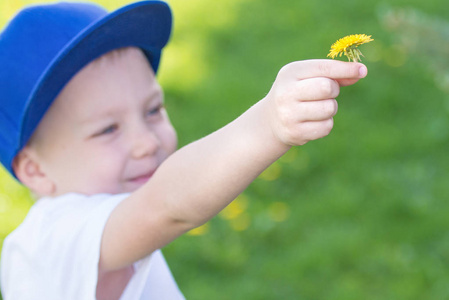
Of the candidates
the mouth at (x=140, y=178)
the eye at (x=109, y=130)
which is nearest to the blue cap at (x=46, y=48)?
the eye at (x=109, y=130)

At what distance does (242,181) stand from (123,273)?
0.54 m

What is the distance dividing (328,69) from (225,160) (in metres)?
0.25

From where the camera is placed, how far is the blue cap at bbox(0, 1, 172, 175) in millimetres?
1444

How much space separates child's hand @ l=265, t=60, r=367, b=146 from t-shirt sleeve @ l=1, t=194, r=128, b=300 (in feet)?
1.56

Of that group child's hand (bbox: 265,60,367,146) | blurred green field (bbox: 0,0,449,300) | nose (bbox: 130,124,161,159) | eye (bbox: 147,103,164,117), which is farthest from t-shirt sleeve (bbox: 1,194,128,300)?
blurred green field (bbox: 0,0,449,300)

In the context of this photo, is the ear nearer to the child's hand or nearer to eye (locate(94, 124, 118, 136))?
eye (locate(94, 124, 118, 136))

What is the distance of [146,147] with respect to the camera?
1.57 metres

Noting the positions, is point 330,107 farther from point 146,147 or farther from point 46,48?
point 46,48

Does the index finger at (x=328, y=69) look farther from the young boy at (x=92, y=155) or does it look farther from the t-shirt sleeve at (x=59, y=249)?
the t-shirt sleeve at (x=59, y=249)

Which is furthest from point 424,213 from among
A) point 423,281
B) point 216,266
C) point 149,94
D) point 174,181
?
point 174,181

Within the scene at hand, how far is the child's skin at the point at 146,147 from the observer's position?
1.05 metres

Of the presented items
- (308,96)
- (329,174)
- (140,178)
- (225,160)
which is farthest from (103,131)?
(329,174)

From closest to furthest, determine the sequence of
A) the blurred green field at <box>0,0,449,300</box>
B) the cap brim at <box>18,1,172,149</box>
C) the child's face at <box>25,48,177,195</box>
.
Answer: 1. the cap brim at <box>18,1,172,149</box>
2. the child's face at <box>25,48,177,195</box>
3. the blurred green field at <box>0,0,449,300</box>

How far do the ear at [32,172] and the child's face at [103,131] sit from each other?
12 mm
